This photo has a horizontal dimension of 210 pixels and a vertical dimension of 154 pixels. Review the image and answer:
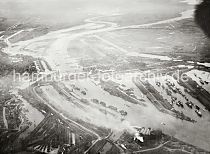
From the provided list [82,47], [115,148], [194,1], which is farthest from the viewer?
[194,1]

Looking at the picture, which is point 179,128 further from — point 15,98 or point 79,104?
point 15,98

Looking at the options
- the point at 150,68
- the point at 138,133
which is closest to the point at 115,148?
the point at 138,133

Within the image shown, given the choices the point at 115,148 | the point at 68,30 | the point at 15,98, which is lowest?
the point at 115,148

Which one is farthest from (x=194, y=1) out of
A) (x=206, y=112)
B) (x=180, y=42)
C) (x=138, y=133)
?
(x=138, y=133)

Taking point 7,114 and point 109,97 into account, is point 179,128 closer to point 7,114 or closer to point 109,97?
point 109,97

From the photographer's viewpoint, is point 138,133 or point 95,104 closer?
point 138,133

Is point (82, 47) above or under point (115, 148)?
above

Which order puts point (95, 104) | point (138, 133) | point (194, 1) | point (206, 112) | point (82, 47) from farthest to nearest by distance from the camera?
point (194, 1)
point (82, 47)
point (95, 104)
point (206, 112)
point (138, 133)
